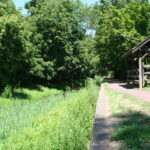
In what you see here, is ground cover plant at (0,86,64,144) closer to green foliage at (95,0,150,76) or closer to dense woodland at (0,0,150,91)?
dense woodland at (0,0,150,91)

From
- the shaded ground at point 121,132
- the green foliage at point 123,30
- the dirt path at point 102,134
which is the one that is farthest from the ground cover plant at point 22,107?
the green foliage at point 123,30

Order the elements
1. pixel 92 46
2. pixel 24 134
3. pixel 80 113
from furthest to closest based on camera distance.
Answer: pixel 92 46
pixel 80 113
pixel 24 134

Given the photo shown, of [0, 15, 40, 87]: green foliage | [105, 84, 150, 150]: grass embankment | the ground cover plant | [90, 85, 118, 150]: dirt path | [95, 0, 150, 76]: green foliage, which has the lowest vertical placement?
the ground cover plant

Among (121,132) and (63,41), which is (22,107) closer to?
(121,132)

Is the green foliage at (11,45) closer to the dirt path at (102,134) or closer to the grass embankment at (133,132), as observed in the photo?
the dirt path at (102,134)

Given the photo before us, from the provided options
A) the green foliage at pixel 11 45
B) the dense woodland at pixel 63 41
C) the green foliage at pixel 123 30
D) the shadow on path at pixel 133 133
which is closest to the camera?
the shadow on path at pixel 133 133

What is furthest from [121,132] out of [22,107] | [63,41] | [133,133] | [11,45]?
[63,41]

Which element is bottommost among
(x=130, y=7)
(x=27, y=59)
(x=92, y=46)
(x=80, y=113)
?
(x=80, y=113)

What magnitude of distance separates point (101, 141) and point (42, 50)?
26.0 m

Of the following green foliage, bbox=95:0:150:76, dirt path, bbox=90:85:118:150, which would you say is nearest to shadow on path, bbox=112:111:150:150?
dirt path, bbox=90:85:118:150

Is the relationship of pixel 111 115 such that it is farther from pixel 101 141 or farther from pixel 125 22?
pixel 125 22

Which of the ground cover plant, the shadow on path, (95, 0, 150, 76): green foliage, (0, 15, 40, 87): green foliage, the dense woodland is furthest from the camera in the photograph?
(95, 0, 150, 76): green foliage

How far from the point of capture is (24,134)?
6262mm

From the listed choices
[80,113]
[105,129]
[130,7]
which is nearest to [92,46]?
[130,7]
